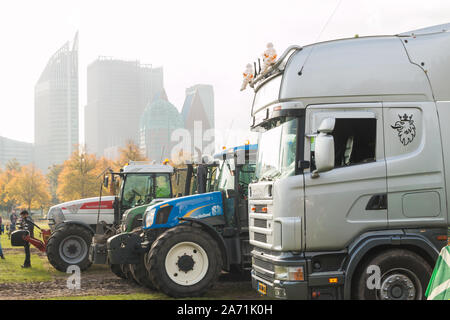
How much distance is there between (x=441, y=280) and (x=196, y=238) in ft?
16.4

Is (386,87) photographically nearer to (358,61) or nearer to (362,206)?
(358,61)

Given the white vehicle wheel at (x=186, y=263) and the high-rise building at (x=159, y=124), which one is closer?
the white vehicle wheel at (x=186, y=263)

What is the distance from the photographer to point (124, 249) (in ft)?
35.4

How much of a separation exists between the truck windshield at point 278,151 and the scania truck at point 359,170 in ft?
0.07

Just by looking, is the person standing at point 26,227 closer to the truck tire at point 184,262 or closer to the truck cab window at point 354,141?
the truck tire at point 184,262

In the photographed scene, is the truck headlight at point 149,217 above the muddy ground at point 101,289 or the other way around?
above

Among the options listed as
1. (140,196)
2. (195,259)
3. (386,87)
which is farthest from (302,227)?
(140,196)

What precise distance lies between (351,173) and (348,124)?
2.21 feet

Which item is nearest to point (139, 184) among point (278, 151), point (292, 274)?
point (278, 151)

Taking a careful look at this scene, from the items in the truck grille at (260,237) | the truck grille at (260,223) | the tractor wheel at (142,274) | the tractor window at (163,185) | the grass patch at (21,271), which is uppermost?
the tractor window at (163,185)

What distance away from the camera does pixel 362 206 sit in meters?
7.18

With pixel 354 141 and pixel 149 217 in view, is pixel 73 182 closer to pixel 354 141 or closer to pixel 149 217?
pixel 149 217

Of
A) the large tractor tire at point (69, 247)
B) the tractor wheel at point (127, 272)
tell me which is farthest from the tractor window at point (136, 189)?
the tractor wheel at point (127, 272)

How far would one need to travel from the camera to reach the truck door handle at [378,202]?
7191mm
